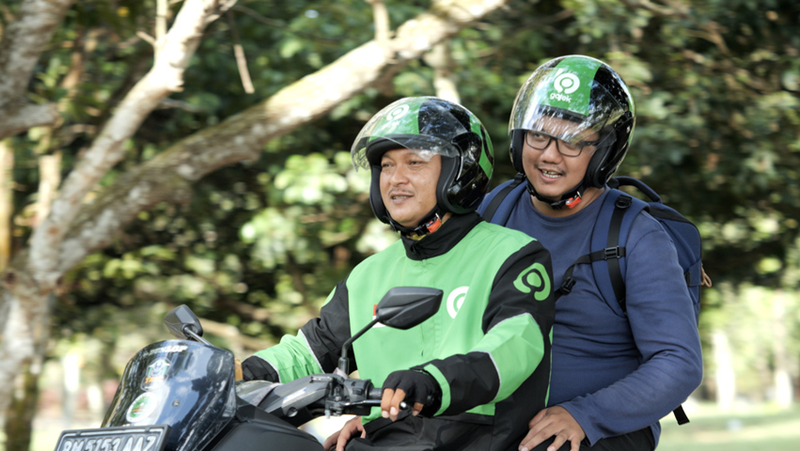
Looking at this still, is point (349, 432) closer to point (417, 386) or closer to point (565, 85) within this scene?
point (417, 386)

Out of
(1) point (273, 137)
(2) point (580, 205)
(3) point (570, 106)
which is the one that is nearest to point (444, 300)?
(2) point (580, 205)

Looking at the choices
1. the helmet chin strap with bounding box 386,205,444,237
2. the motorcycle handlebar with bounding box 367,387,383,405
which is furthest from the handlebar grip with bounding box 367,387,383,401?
the helmet chin strap with bounding box 386,205,444,237

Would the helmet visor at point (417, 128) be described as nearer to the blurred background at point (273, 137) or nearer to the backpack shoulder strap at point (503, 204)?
the backpack shoulder strap at point (503, 204)

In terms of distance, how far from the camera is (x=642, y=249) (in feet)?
9.05

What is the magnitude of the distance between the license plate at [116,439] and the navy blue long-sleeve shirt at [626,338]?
1259 millimetres

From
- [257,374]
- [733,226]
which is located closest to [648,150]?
[733,226]

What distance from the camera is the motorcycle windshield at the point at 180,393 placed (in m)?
2.09

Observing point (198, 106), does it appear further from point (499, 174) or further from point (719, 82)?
point (719, 82)

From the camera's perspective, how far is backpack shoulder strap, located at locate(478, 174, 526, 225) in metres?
3.30

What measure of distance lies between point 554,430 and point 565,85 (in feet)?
4.02

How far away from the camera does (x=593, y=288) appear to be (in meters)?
2.85

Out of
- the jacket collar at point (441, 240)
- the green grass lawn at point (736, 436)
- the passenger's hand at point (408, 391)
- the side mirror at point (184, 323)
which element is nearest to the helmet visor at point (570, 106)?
the jacket collar at point (441, 240)

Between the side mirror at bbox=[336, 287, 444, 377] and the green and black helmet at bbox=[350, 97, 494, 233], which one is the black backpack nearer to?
the green and black helmet at bbox=[350, 97, 494, 233]

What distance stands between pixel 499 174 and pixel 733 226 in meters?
3.32
